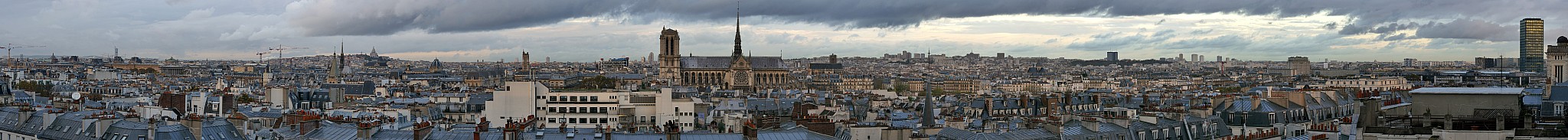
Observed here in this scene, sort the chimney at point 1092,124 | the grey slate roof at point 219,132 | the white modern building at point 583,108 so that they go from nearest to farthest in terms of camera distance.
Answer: the grey slate roof at point 219,132 → the chimney at point 1092,124 → the white modern building at point 583,108

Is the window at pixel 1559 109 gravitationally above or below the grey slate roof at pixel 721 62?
below

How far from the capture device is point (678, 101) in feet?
171

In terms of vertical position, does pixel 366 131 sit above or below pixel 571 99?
below

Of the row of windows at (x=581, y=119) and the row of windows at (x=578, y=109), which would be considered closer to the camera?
the row of windows at (x=581, y=119)

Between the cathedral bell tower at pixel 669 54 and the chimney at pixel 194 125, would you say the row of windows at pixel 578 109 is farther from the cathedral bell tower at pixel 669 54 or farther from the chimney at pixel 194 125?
the cathedral bell tower at pixel 669 54

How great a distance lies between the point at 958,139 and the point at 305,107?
38426 mm

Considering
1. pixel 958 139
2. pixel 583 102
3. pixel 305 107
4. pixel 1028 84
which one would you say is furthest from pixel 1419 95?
pixel 1028 84

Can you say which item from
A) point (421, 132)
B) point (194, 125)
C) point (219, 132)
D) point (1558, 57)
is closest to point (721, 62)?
point (1558, 57)

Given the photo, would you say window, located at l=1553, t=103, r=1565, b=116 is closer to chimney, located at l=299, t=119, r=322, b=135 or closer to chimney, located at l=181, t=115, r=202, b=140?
chimney, located at l=181, t=115, r=202, b=140

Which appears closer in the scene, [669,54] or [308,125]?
[308,125]

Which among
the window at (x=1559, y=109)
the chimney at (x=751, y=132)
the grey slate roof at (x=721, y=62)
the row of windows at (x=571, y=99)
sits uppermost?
the grey slate roof at (x=721, y=62)

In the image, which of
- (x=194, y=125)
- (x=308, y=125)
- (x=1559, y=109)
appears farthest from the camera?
(x=308, y=125)

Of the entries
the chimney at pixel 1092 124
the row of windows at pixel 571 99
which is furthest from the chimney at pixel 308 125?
the row of windows at pixel 571 99

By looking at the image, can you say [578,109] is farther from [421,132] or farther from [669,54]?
[669,54]
